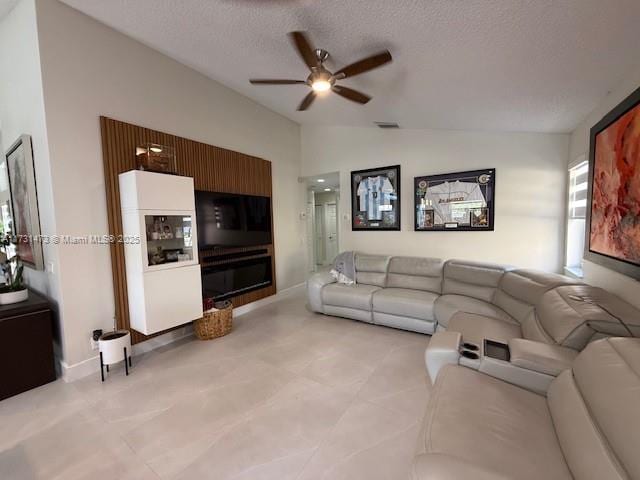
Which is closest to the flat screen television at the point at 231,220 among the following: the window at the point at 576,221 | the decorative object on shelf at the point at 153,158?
the decorative object on shelf at the point at 153,158

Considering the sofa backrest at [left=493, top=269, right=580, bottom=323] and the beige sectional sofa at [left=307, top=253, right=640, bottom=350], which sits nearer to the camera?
the beige sectional sofa at [left=307, top=253, right=640, bottom=350]

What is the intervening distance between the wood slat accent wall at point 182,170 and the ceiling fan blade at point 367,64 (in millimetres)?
2140

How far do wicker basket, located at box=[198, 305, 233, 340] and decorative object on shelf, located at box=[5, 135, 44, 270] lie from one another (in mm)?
1600

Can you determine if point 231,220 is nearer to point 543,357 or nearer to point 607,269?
point 543,357

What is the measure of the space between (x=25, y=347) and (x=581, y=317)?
4251 millimetres

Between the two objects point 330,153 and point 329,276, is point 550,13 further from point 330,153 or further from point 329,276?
point 330,153

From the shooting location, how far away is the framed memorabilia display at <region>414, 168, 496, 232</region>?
388cm

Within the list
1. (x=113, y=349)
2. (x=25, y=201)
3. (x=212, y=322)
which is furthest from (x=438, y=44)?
(x=25, y=201)

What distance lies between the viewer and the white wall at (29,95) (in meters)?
2.37

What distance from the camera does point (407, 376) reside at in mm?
2424

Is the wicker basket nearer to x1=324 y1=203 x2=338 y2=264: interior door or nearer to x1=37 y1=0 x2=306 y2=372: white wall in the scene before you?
x1=37 y1=0 x2=306 y2=372: white wall

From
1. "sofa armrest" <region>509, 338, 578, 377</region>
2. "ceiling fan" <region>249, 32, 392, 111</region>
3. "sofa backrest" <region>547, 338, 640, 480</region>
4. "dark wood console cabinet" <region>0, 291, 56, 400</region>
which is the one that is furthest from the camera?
"dark wood console cabinet" <region>0, 291, 56, 400</region>

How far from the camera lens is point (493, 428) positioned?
1222 millimetres

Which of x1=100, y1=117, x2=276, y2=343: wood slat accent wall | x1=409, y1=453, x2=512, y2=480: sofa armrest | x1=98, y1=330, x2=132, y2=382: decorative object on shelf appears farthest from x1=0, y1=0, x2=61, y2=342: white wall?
x1=409, y1=453, x2=512, y2=480: sofa armrest
